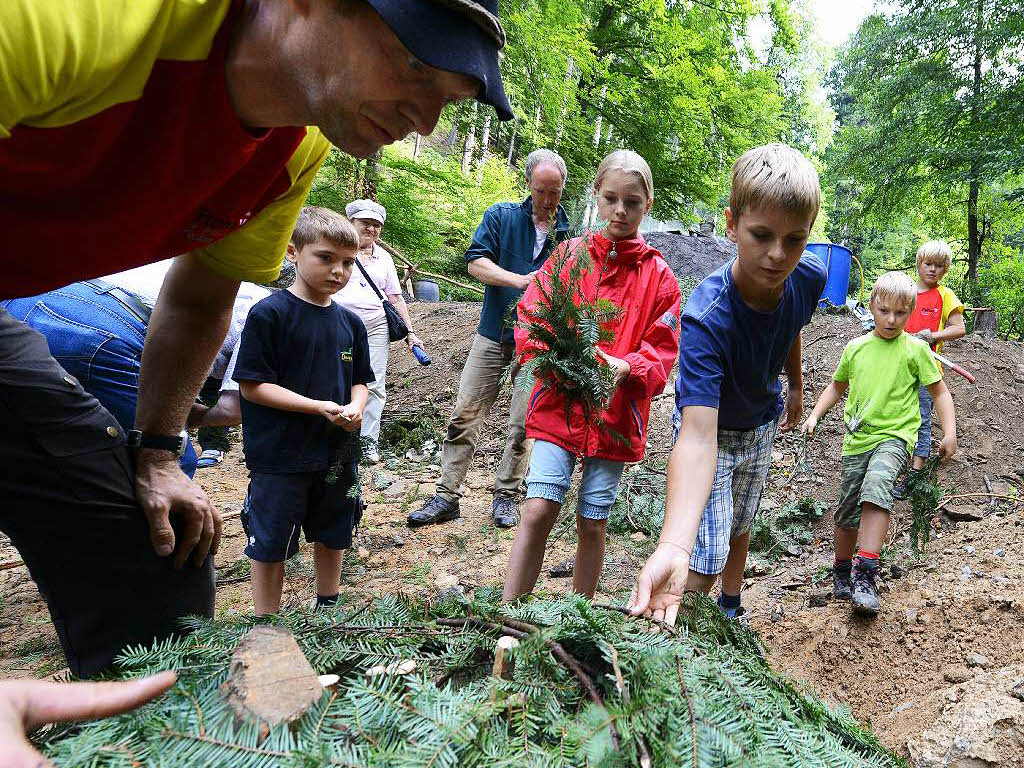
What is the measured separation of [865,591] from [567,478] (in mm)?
2122

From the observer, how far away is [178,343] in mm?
2016

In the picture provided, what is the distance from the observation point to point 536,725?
104 cm

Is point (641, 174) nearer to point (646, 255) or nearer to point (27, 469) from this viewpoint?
point (646, 255)

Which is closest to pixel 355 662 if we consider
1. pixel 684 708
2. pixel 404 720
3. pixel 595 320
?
pixel 404 720

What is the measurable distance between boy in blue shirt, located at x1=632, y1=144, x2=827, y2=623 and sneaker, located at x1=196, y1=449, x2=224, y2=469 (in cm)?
549

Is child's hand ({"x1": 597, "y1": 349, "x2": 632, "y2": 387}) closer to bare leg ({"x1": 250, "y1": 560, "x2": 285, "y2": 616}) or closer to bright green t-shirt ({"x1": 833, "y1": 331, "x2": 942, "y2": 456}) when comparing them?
bare leg ({"x1": 250, "y1": 560, "x2": 285, "y2": 616})

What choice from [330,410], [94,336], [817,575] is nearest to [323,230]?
[330,410]

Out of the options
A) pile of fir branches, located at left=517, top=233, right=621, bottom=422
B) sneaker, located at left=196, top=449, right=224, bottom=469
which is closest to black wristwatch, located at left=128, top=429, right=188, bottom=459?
pile of fir branches, located at left=517, top=233, right=621, bottom=422

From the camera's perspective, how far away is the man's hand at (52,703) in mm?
862

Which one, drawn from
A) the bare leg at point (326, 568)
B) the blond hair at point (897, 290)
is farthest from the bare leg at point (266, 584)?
the blond hair at point (897, 290)

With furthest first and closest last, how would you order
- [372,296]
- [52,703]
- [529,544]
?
1. [372,296]
2. [529,544]
3. [52,703]

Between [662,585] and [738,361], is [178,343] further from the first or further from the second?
[738,361]

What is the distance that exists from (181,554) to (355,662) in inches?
38.7

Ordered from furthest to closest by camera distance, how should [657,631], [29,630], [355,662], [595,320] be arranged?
[29,630] → [595,320] → [657,631] → [355,662]
